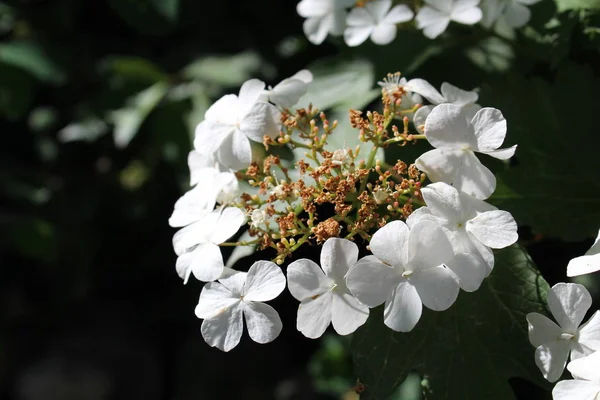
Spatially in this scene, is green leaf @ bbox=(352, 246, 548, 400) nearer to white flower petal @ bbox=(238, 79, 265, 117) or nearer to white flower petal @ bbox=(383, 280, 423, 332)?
white flower petal @ bbox=(383, 280, 423, 332)

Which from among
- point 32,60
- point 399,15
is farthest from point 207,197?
point 32,60

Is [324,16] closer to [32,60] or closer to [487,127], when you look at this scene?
[487,127]

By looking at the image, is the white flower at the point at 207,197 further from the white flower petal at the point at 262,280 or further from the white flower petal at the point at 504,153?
the white flower petal at the point at 504,153

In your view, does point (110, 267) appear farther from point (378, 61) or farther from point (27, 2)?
point (378, 61)

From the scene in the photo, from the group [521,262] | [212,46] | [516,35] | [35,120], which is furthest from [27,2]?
[521,262]

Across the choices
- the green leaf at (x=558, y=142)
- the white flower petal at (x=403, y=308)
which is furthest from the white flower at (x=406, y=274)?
the green leaf at (x=558, y=142)

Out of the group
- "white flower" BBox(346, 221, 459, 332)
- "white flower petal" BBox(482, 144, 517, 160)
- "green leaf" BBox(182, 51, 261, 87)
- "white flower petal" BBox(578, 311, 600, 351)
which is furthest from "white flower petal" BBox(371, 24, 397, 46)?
"green leaf" BBox(182, 51, 261, 87)

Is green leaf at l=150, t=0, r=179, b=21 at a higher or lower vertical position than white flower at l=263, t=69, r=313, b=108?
lower
